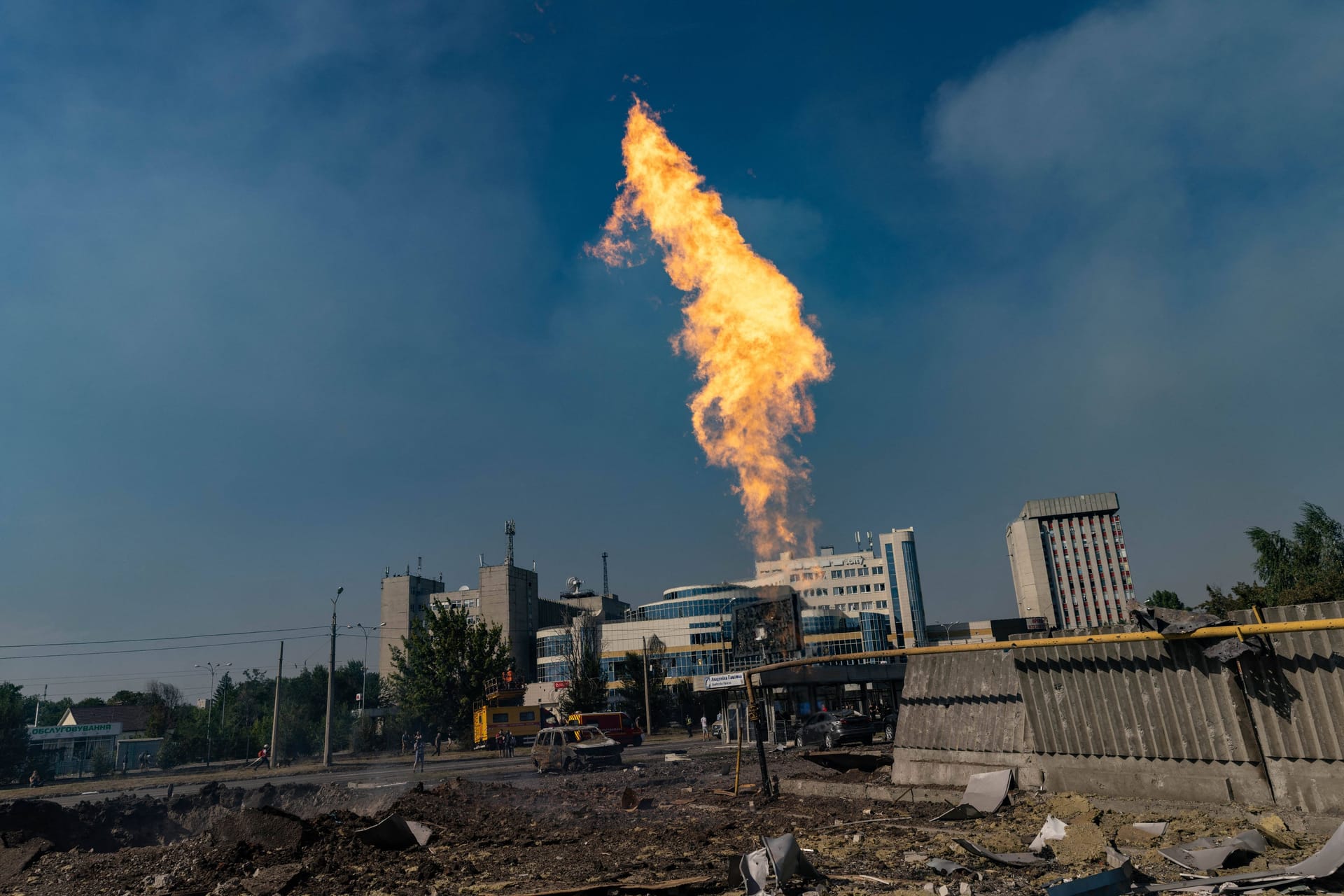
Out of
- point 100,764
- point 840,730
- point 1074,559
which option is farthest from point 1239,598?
point 1074,559

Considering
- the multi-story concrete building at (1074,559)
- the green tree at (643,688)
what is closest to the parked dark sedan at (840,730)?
the green tree at (643,688)

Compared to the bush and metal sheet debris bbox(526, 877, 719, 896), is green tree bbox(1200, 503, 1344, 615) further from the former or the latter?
the bush

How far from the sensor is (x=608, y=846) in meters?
11.5

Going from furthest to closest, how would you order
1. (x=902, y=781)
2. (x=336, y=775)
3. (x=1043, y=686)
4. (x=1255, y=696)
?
(x=336, y=775)
(x=902, y=781)
(x=1043, y=686)
(x=1255, y=696)

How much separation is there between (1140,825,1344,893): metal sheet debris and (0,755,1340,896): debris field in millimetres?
157

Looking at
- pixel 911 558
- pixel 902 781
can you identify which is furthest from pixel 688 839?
pixel 911 558

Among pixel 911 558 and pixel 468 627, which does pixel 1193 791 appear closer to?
pixel 468 627

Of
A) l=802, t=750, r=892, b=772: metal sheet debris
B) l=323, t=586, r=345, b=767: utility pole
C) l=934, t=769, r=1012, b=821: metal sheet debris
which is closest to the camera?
l=934, t=769, r=1012, b=821: metal sheet debris

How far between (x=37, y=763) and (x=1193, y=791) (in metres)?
80.1

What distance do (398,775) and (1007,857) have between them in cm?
3703

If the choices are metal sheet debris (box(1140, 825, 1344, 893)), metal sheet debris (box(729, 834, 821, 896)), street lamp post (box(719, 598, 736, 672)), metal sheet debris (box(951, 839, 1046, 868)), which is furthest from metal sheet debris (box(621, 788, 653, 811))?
street lamp post (box(719, 598, 736, 672))

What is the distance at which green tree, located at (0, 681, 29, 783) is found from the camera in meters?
57.8

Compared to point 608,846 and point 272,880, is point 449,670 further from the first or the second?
point 272,880

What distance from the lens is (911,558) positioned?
12144 cm
